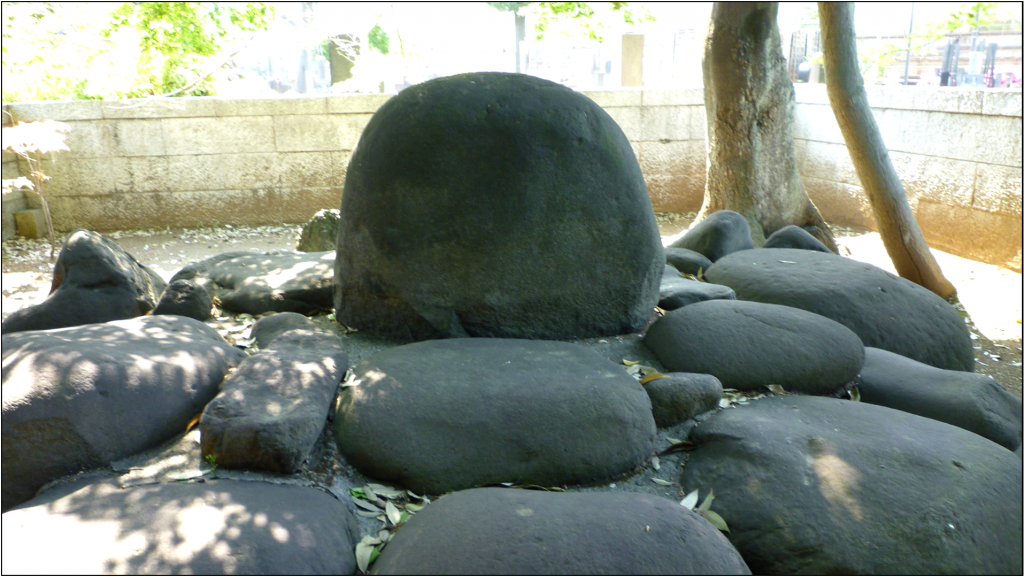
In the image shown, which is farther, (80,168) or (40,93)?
(40,93)

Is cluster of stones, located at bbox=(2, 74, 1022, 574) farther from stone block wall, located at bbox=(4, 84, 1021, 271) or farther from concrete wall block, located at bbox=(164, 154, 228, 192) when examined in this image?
concrete wall block, located at bbox=(164, 154, 228, 192)

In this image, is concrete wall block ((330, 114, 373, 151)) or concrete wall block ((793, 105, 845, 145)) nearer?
concrete wall block ((793, 105, 845, 145))

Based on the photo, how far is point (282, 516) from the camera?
190 centimetres

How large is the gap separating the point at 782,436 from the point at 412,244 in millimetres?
1581

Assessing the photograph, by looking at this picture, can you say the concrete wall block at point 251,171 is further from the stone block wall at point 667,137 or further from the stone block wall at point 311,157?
the stone block wall at point 667,137

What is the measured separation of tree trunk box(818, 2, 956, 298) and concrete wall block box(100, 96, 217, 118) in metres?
6.17

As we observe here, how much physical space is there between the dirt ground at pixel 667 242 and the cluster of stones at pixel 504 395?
1.48m

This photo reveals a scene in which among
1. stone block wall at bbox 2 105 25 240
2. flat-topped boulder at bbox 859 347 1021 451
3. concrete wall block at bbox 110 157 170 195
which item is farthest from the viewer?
concrete wall block at bbox 110 157 170 195

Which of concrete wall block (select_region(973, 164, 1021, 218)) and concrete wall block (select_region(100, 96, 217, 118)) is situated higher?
concrete wall block (select_region(100, 96, 217, 118))

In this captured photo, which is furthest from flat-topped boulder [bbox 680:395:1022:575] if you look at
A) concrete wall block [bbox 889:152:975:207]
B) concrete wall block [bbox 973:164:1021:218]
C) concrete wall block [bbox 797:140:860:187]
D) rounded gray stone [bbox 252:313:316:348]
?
concrete wall block [bbox 797:140:860:187]

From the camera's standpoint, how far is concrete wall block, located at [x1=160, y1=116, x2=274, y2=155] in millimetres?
7727

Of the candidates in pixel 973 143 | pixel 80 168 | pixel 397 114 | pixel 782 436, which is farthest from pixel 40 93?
pixel 973 143

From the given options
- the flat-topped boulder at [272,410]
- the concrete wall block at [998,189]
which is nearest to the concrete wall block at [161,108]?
the flat-topped boulder at [272,410]

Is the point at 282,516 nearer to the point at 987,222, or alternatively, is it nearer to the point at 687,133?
the point at 987,222
